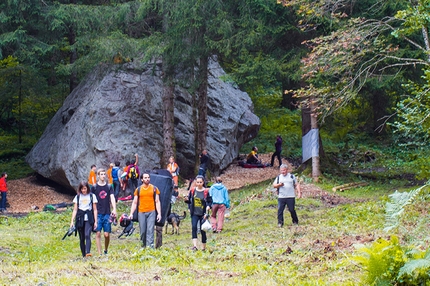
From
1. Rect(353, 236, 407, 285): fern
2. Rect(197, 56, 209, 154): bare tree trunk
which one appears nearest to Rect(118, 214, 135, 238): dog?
Rect(353, 236, 407, 285): fern

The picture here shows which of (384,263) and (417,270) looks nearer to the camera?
(417,270)

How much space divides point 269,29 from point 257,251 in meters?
11.3

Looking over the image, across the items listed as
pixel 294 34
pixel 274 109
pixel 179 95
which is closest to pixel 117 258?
pixel 294 34

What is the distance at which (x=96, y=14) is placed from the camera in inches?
965

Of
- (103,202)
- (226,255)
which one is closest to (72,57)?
(103,202)

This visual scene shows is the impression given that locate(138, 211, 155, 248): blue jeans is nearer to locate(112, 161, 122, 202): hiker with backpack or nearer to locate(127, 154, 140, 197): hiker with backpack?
locate(127, 154, 140, 197): hiker with backpack

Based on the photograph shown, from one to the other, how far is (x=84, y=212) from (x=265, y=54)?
11.5m

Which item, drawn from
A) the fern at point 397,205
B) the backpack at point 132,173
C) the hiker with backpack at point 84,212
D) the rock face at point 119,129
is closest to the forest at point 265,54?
the rock face at point 119,129

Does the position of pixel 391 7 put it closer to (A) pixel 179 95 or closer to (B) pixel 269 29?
(B) pixel 269 29

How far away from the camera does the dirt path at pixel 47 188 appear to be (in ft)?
76.2

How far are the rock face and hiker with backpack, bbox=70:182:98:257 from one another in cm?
1204

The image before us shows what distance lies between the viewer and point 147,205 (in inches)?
468

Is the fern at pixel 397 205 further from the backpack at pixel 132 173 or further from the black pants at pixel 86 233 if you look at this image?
the backpack at pixel 132 173

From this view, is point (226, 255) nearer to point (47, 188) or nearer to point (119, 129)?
point (119, 129)
